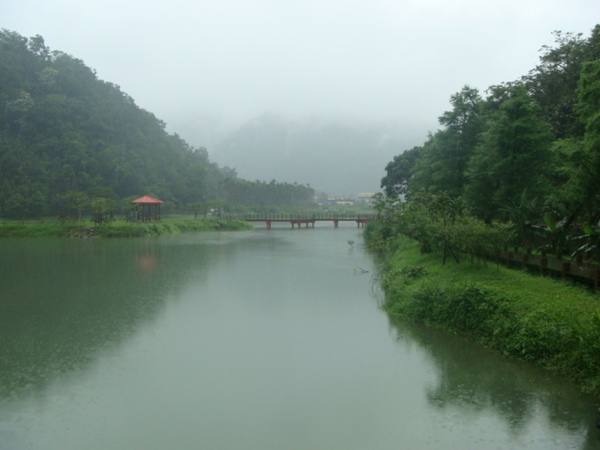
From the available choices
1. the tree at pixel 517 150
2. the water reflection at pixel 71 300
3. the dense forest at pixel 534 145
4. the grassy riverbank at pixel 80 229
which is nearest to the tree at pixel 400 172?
the dense forest at pixel 534 145

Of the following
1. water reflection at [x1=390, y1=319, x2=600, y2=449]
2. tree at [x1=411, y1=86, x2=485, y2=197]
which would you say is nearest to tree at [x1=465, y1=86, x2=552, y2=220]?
tree at [x1=411, y1=86, x2=485, y2=197]

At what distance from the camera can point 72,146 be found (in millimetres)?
52656

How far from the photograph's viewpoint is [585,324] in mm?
7629

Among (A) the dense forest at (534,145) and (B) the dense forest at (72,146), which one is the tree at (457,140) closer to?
(A) the dense forest at (534,145)

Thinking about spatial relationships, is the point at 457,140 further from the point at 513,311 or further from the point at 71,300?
the point at 71,300

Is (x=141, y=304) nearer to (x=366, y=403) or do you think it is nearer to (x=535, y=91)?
(x=366, y=403)

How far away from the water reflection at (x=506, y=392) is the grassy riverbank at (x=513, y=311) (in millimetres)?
264

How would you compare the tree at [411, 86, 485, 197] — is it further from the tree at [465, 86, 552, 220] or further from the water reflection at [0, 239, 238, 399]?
the water reflection at [0, 239, 238, 399]

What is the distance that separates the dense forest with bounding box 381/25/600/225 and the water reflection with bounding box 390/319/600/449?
6163 mm

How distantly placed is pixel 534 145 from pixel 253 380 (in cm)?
1328

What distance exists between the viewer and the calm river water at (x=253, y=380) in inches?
257

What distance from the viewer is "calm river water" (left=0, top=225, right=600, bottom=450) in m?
6.53

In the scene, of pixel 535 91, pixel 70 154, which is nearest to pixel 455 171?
pixel 535 91

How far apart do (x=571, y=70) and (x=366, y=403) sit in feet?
60.5
